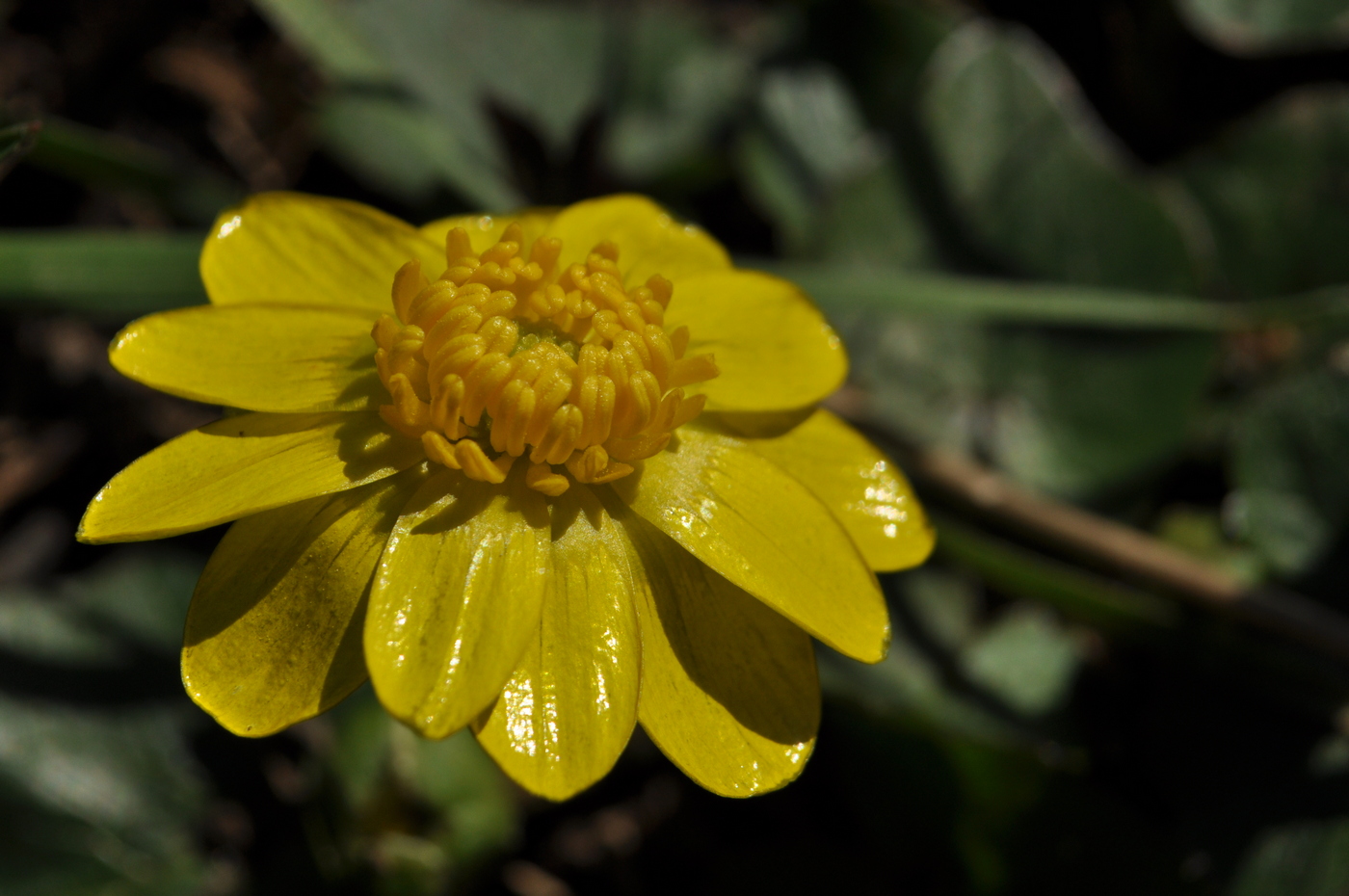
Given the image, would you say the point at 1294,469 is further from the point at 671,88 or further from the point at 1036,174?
the point at 671,88

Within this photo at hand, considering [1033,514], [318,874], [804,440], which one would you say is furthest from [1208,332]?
[318,874]

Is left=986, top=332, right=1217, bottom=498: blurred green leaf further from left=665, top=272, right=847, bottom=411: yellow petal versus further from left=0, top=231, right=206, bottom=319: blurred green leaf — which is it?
left=0, top=231, right=206, bottom=319: blurred green leaf

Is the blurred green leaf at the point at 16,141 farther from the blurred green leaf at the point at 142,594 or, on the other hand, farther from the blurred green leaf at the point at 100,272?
the blurred green leaf at the point at 142,594

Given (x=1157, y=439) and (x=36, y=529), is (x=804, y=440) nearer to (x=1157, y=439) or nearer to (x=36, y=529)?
(x=1157, y=439)

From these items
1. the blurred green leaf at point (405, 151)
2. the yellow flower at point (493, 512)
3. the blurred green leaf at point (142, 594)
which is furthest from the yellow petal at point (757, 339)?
the blurred green leaf at point (142, 594)

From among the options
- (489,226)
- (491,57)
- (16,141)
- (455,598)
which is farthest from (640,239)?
(491,57)

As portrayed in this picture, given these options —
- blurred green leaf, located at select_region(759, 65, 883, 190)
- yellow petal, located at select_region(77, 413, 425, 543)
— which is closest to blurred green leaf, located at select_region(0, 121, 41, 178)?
yellow petal, located at select_region(77, 413, 425, 543)

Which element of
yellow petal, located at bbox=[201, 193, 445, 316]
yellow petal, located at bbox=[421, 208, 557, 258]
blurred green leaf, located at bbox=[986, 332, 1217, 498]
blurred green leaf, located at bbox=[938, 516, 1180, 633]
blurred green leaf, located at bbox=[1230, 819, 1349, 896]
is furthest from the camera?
blurred green leaf, located at bbox=[986, 332, 1217, 498]
